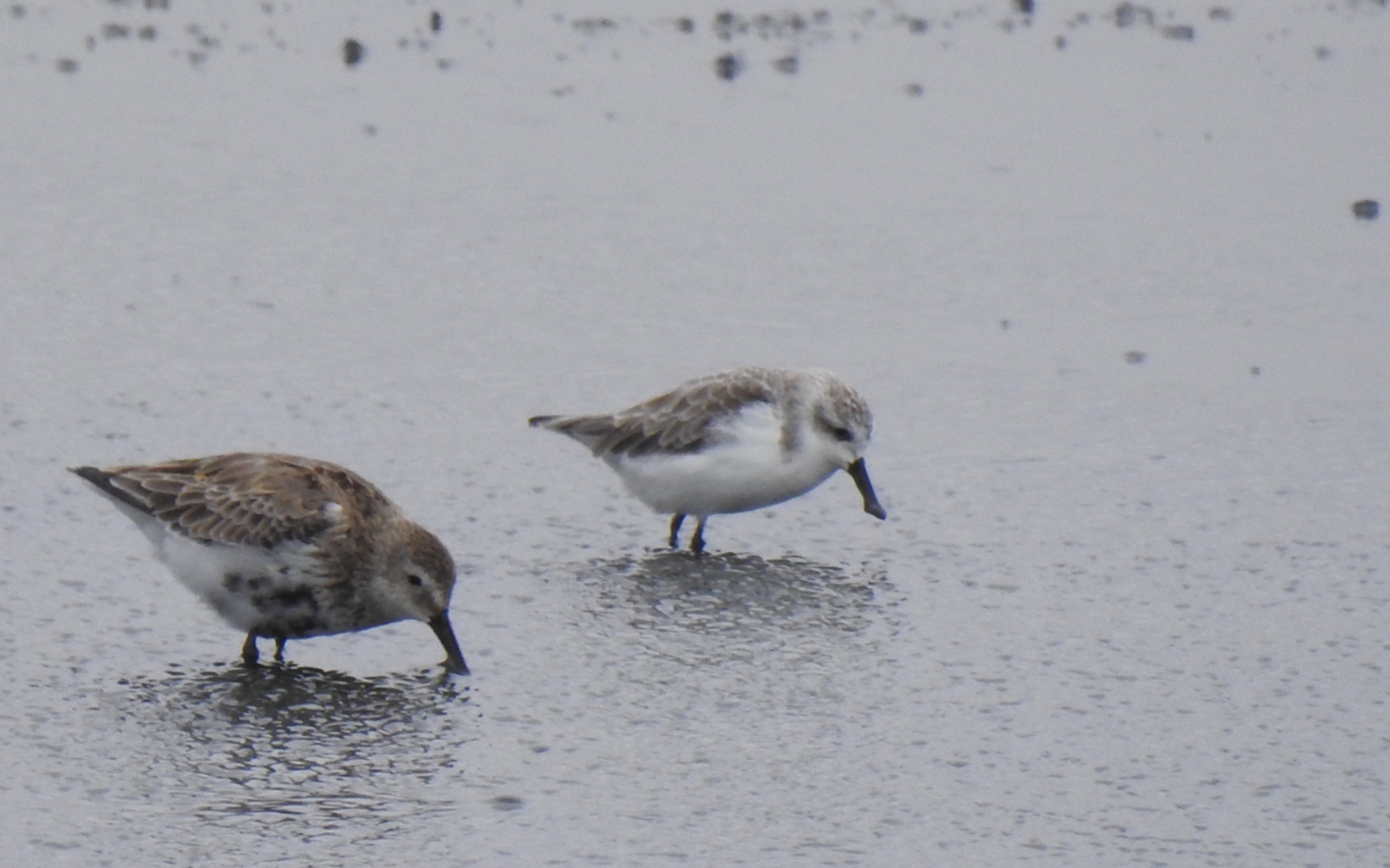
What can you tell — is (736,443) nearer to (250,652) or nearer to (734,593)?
(734,593)

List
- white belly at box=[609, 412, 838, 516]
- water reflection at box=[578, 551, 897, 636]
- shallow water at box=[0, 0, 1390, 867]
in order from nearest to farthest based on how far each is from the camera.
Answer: shallow water at box=[0, 0, 1390, 867]
water reflection at box=[578, 551, 897, 636]
white belly at box=[609, 412, 838, 516]

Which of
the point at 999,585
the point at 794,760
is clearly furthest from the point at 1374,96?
the point at 794,760

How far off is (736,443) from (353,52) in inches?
389

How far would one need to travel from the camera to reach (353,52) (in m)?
18.5

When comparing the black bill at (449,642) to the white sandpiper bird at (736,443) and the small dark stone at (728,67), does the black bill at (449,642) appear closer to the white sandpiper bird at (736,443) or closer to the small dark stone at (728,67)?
the white sandpiper bird at (736,443)

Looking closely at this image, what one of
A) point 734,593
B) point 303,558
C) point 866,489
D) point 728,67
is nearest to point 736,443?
point 866,489

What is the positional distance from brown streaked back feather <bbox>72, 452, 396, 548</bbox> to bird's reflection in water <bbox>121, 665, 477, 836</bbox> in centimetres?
49

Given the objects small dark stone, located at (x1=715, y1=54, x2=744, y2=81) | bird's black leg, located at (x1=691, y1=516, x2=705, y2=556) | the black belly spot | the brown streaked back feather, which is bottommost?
bird's black leg, located at (x1=691, y1=516, x2=705, y2=556)

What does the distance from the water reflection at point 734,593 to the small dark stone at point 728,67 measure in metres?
9.51

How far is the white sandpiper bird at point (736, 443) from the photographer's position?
9508 millimetres

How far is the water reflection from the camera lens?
856 cm

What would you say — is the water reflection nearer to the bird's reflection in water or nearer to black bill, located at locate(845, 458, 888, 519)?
black bill, located at locate(845, 458, 888, 519)

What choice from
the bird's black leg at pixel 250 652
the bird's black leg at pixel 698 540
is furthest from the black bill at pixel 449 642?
the bird's black leg at pixel 698 540

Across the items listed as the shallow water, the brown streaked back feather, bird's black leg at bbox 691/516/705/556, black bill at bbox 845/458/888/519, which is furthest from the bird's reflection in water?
black bill at bbox 845/458/888/519
